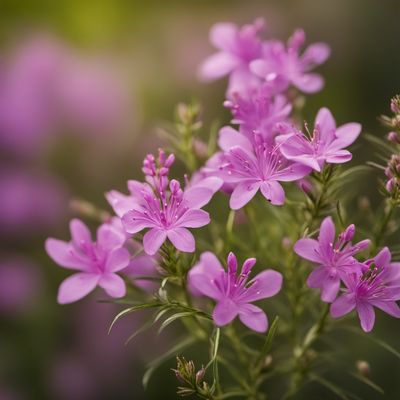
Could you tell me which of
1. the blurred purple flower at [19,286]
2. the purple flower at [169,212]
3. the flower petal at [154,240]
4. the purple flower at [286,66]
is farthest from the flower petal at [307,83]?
the blurred purple flower at [19,286]

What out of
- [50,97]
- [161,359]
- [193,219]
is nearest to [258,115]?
[193,219]

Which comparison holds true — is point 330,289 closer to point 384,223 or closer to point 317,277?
point 317,277

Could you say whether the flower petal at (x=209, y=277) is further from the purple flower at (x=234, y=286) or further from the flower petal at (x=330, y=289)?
the flower petal at (x=330, y=289)

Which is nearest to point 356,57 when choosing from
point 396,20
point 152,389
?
point 396,20

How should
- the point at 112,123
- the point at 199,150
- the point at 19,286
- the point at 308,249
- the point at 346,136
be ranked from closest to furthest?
the point at 308,249
the point at 346,136
the point at 199,150
the point at 19,286
the point at 112,123

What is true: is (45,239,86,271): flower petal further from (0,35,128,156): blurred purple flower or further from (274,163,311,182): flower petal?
(0,35,128,156): blurred purple flower

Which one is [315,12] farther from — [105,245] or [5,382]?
[105,245]
